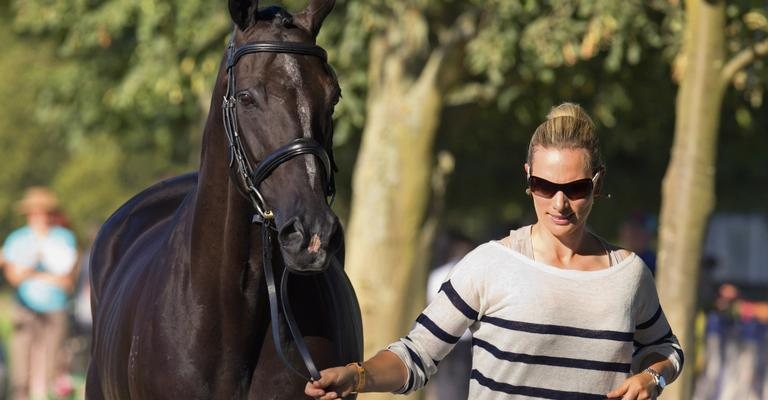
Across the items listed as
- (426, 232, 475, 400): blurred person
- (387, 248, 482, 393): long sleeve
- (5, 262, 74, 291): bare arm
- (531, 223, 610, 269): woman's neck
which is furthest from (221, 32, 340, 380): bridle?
(5, 262, 74, 291): bare arm

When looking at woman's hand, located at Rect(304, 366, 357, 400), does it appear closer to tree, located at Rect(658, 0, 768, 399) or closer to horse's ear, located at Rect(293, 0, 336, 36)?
horse's ear, located at Rect(293, 0, 336, 36)

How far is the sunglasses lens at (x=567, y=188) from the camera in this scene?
3.90 meters

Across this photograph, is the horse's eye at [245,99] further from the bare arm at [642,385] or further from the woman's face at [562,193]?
the bare arm at [642,385]

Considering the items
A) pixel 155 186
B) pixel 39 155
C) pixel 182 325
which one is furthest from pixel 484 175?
pixel 39 155

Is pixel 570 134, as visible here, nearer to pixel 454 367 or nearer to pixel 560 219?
pixel 560 219

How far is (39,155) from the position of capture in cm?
5778

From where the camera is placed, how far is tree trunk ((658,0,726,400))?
8.75m

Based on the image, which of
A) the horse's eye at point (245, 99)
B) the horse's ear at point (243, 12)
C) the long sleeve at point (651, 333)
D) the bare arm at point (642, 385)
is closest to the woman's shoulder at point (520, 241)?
the long sleeve at point (651, 333)

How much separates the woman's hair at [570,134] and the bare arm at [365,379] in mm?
691

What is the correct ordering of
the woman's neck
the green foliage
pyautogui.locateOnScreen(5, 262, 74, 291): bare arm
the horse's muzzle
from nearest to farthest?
the woman's neck → the horse's muzzle → the green foliage → pyautogui.locateOnScreen(5, 262, 74, 291): bare arm

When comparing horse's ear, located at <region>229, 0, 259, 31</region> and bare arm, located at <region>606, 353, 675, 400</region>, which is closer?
bare arm, located at <region>606, 353, 675, 400</region>

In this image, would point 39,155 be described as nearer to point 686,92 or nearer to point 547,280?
point 686,92

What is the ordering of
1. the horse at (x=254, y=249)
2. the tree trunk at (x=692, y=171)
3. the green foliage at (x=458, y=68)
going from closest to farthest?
the horse at (x=254, y=249)
the tree trunk at (x=692, y=171)
the green foliage at (x=458, y=68)

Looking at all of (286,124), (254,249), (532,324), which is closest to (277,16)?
(286,124)
